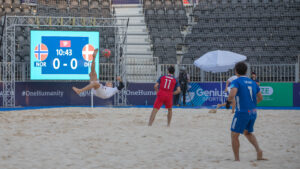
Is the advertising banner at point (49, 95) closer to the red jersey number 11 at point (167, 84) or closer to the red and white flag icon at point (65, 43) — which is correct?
the red and white flag icon at point (65, 43)

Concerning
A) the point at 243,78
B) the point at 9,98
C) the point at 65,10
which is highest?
the point at 65,10

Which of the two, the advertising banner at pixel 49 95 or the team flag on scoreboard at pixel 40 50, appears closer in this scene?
the team flag on scoreboard at pixel 40 50

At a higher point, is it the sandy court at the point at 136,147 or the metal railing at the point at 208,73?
the metal railing at the point at 208,73

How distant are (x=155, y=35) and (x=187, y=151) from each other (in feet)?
69.2

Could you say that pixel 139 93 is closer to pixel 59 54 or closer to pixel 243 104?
pixel 59 54

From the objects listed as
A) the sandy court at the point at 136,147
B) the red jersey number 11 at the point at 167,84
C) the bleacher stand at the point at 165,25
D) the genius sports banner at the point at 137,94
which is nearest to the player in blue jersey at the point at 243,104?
the sandy court at the point at 136,147

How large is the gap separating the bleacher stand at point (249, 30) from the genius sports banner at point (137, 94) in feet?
8.89

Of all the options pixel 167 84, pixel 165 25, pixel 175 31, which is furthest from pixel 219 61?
pixel 167 84

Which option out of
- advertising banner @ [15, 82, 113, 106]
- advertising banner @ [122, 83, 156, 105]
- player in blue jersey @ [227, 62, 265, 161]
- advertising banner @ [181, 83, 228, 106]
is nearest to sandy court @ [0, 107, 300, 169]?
player in blue jersey @ [227, 62, 265, 161]

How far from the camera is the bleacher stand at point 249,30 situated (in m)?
25.8

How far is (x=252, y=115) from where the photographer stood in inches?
253

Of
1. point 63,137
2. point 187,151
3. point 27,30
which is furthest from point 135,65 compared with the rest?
point 187,151

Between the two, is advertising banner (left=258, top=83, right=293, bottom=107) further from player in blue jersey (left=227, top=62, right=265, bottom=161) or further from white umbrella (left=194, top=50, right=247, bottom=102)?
player in blue jersey (left=227, top=62, right=265, bottom=161)

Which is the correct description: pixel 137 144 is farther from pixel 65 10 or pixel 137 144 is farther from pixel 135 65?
pixel 65 10
